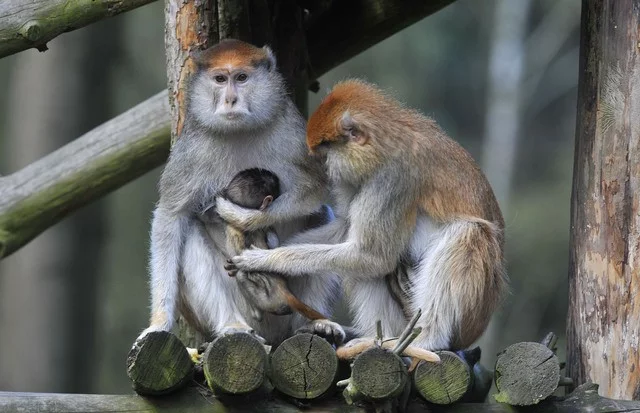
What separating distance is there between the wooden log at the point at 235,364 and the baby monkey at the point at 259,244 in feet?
2.05

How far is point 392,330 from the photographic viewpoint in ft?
16.1

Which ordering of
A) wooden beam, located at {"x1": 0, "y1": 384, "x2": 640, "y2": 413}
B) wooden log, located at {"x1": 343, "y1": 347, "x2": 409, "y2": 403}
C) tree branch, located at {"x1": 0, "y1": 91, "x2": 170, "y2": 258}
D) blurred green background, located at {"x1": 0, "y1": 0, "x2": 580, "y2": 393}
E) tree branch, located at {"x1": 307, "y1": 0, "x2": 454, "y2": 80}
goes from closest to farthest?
wooden log, located at {"x1": 343, "y1": 347, "x2": 409, "y2": 403}
wooden beam, located at {"x1": 0, "y1": 384, "x2": 640, "y2": 413}
tree branch, located at {"x1": 307, "y1": 0, "x2": 454, "y2": 80}
tree branch, located at {"x1": 0, "y1": 91, "x2": 170, "y2": 258}
blurred green background, located at {"x1": 0, "y1": 0, "x2": 580, "y2": 393}

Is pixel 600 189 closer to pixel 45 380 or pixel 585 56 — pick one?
pixel 585 56

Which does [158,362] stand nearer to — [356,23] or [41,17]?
[41,17]

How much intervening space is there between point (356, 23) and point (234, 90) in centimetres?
153

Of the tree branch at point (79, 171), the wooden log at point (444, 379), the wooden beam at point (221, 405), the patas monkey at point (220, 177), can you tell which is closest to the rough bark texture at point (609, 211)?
the wooden beam at point (221, 405)

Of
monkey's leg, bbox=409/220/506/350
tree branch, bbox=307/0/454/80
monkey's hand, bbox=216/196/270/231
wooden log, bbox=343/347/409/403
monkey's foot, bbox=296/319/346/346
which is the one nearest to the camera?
wooden log, bbox=343/347/409/403

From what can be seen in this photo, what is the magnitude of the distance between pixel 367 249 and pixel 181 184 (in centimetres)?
94

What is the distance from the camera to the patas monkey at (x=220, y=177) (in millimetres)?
4816

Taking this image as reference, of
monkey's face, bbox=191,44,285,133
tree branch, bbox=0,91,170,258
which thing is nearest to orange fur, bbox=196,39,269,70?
monkey's face, bbox=191,44,285,133

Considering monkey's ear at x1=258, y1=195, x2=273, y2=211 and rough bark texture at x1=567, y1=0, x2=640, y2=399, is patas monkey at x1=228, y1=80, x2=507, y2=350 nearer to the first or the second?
monkey's ear at x1=258, y1=195, x2=273, y2=211

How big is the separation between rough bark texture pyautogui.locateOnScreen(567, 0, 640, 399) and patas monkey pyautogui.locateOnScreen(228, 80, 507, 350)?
1.38ft

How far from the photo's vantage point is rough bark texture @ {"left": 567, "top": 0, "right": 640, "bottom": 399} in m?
4.66

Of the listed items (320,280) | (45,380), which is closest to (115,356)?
(45,380)
